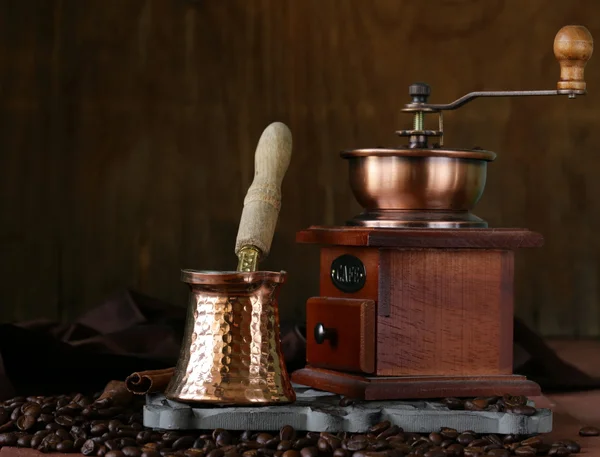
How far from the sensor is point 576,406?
2.08 meters

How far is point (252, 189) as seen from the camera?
6.24 feet

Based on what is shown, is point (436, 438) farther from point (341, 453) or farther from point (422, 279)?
point (422, 279)

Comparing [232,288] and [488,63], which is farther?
[488,63]

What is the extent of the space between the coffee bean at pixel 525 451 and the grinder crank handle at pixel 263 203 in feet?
1.71

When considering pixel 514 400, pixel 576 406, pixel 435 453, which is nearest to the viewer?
pixel 435 453

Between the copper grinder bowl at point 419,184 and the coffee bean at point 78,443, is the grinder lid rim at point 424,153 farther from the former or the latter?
the coffee bean at point 78,443

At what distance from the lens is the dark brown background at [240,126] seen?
284 centimetres

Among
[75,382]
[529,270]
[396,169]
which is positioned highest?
[396,169]

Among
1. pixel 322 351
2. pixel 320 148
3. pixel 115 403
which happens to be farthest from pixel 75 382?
pixel 320 148

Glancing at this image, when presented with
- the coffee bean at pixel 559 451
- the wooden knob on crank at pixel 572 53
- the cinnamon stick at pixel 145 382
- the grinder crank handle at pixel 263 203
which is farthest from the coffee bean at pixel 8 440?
the wooden knob on crank at pixel 572 53

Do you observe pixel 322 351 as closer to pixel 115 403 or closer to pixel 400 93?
pixel 115 403

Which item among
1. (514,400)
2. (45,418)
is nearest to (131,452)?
(45,418)

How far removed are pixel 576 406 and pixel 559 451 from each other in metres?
0.50

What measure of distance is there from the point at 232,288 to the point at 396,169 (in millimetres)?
366
